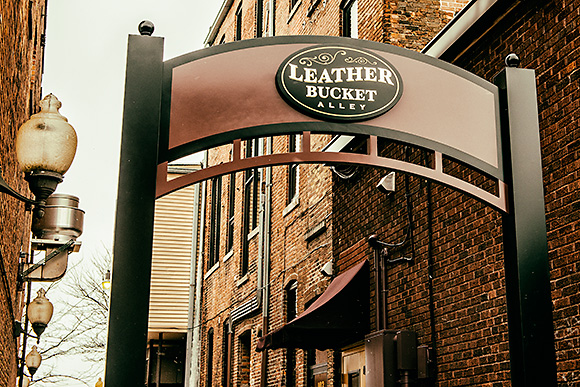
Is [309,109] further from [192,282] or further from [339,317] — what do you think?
[192,282]

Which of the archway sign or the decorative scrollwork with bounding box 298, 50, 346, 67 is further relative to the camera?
the decorative scrollwork with bounding box 298, 50, 346, 67

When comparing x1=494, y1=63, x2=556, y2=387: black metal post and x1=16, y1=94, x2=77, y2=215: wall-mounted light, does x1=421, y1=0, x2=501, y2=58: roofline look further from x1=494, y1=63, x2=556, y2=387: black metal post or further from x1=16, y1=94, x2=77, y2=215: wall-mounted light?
x1=16, y1=94, x2=77, y2=215: wall-mounted light

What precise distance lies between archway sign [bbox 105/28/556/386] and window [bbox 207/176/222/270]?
16.9 meters

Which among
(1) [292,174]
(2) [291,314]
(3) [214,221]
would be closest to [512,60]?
(2) [291,314]

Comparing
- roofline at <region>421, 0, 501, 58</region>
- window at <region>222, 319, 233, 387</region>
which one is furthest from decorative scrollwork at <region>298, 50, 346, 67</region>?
window at <region>222, 319, 233, 387</region>

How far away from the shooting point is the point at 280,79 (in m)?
4.49

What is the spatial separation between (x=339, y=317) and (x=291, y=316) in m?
4.48

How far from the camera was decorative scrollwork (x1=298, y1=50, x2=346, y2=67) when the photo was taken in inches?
180

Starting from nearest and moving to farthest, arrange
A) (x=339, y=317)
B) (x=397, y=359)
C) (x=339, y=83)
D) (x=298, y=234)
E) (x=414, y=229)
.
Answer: (x=339, y=83)
(x=397, y=359)
(x=414, y=229)
(x=339, y=317)
(x=298, y=234)

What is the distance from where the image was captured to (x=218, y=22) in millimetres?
23016

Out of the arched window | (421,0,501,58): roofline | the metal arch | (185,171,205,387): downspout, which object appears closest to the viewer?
the metal arch

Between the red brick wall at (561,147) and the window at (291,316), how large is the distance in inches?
310

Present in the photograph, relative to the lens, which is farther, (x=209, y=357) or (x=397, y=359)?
(x=209, y=357)

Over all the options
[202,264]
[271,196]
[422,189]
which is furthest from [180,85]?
[202,264]
